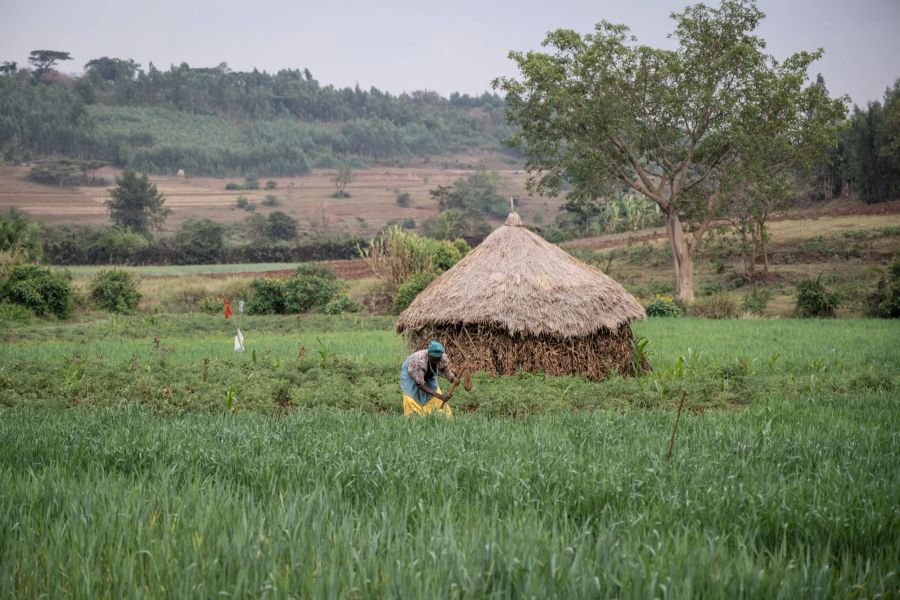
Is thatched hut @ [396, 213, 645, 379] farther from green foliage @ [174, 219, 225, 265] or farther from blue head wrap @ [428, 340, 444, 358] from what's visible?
green foliage @ [174, 219, 225, 265]

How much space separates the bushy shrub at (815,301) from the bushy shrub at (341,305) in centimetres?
1428

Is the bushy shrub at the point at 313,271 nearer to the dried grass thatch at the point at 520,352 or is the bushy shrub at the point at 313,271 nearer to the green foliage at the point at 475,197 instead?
the dried grass thatch at the point at 520,352

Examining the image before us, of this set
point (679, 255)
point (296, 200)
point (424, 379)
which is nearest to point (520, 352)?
point (424, 379)

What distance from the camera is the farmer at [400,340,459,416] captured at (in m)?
8.68

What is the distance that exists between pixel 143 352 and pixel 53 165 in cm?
7656

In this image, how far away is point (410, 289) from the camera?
25.4 m

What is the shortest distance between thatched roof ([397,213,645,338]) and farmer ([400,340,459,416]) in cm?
400

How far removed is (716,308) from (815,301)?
302cm

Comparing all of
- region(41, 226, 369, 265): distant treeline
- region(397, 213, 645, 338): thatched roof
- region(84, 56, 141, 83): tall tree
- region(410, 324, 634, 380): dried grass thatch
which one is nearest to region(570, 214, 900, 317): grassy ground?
region(397, 213, 645, 338): thatched roof

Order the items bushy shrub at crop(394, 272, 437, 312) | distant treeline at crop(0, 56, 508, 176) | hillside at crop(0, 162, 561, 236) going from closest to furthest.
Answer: bushy shrub at crop(394, 272, 437, 312), hillside at crop(0, 162, 561, 236), distant treeline at crop(0, 56, 508, 176)

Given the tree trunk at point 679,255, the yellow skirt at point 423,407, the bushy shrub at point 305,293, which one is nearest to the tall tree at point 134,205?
the bushy shrub at point 305,293

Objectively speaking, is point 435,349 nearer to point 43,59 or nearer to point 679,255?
point 679,255

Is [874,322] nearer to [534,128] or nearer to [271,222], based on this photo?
[534,128]

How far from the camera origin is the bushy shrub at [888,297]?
22922 mm
